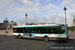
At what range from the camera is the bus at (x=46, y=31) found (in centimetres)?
1191

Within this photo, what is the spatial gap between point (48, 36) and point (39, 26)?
2371 millimetres

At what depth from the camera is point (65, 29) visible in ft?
38.8

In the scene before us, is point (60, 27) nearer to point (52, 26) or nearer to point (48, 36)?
point (52, 26)

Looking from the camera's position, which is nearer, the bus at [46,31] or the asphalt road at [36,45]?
the asphalt road at [36,45]

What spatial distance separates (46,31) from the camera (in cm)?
1322

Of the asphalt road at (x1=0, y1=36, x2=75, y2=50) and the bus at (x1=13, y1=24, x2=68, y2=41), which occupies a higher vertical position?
the bus at (x1=13, y1=24, x2=68, y2=41)

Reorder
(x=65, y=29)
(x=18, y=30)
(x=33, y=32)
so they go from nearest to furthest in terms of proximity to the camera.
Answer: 1. (x=65, y=29)
2. (x=33, y=32)
3. (x=18, y=30)

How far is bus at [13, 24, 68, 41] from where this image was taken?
1191cm

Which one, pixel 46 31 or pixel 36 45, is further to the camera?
pixel 46 31

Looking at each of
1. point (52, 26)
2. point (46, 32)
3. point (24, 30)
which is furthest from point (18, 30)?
point (52, 26)

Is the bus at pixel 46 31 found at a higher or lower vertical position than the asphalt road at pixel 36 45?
higher

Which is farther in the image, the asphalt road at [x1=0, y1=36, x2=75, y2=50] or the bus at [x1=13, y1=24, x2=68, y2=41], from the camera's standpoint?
the bus at [x1=13, y1=24, x2=68, y2=41]

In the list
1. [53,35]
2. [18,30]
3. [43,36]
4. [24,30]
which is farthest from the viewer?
[18,30]

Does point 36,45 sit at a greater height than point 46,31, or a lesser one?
lesser
